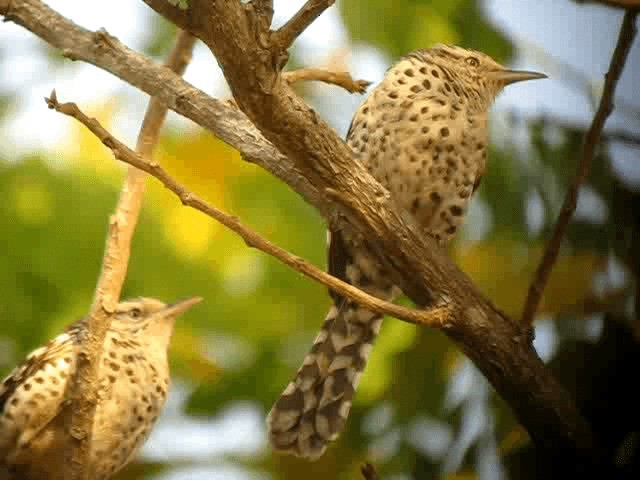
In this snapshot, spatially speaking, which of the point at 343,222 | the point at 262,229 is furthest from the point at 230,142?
the point at 262,229

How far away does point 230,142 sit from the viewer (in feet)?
7.60

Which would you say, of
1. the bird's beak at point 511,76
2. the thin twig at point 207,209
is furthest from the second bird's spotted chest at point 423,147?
the thin twig at point 207,209

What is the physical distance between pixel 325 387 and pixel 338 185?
0.73m

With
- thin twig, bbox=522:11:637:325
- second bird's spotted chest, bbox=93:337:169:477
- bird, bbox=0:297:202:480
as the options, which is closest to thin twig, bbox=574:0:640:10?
thin twig, bbox=522:11:637:325

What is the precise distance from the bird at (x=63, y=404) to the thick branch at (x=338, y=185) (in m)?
0.51

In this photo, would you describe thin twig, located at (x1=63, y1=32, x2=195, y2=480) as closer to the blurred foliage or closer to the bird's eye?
the bird's eye

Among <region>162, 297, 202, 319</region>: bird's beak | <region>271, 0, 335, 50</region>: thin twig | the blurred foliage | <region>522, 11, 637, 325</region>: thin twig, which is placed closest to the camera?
<region>271, 0, 335, 50</region>: thin twig

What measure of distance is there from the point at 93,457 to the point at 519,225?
3.52 feet

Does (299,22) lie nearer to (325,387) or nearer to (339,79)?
(339,79)

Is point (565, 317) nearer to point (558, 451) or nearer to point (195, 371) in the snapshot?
point (558, 451)

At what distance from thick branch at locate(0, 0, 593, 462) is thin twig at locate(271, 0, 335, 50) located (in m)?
0.04

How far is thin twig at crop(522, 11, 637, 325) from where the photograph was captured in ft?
7.64

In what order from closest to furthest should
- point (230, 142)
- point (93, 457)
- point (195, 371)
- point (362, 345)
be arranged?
point (230, 142) < point (93, 457) < point (362, 345) < point (195, 371)

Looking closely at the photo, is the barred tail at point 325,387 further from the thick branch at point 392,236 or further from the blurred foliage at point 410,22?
the blurred foliage at point 410,22
